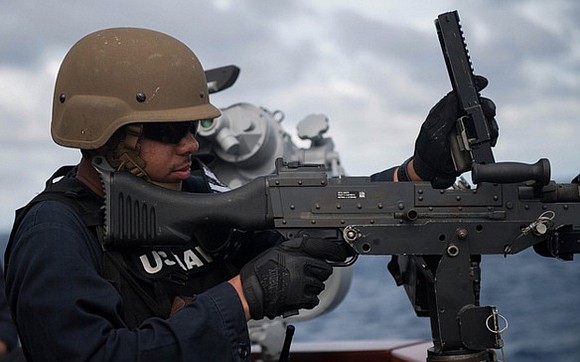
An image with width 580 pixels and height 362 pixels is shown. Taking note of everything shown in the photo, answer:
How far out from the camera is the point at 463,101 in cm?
389

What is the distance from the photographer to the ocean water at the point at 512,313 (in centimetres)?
2255

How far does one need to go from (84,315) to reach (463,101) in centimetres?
150

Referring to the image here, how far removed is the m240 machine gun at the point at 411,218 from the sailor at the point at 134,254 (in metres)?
0.10

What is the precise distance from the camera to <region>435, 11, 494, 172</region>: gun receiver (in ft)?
12.6

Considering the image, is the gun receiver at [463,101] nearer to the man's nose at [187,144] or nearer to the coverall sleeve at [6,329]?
the man's nose at [187,144]

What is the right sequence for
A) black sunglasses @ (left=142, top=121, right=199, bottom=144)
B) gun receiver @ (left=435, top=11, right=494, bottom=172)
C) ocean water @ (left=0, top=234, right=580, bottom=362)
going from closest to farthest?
black sunglasses @ (left=142, top=121, right=199, bottom=144), gun receiver @ (left=435, top=11, right=494, bottom=172), ocean water @ (left=0, top=234, right=580, bottom=362)

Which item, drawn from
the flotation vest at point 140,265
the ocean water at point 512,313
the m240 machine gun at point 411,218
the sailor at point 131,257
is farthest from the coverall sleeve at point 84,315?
the ocean water at point 512,313

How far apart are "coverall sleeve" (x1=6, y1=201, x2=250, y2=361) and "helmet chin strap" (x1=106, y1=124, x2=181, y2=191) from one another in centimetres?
30

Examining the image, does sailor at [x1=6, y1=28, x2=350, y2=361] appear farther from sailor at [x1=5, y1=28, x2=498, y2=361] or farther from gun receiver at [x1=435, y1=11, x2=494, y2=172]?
gun receiver at [x1=435, y1=11, x2=494, y2=172]

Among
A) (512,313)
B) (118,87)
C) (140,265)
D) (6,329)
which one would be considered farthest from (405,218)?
(512,313)

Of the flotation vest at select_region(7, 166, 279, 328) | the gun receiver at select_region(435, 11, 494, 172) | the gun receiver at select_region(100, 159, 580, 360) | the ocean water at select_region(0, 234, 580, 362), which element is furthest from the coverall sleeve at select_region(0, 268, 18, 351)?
the ocean water at select_region(0, 234, 580, 362)

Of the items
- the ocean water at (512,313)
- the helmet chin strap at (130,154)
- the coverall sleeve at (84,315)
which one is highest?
the ocean water at (512,313)

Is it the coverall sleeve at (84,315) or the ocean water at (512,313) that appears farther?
the ocean water at (512,313)

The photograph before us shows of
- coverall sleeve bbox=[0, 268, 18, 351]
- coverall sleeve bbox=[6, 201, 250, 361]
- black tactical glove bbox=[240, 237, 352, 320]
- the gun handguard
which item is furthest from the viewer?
coverall sleeve bbox=[0, 268, 18, 351]
